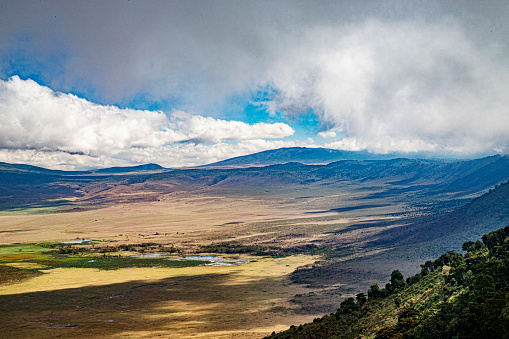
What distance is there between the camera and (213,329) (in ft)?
125

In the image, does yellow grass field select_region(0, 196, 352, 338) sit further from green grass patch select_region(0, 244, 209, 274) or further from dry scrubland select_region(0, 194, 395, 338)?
green grass patch select_region(0, 244, 209, 274)

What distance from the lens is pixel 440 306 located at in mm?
25234

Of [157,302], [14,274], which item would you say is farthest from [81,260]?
[157,302]

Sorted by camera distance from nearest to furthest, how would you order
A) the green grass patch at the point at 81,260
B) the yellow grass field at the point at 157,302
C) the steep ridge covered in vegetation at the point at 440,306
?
the steep ridge covered in vegetation at the point at 440,306
the yellow grass field at the point at 157,302
the green grass patch at the point at 81,260

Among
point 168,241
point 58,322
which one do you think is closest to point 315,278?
point 58,322

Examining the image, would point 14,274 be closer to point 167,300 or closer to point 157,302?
point 157,302

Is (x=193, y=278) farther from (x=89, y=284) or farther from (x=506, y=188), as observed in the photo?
(x=506, y=188)

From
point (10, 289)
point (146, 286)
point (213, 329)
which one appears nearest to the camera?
point (213, 329)

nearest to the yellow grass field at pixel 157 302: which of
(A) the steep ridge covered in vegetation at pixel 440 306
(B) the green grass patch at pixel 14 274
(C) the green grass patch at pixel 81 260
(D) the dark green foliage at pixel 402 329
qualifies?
(B) the green grass patch at pixel 14 274

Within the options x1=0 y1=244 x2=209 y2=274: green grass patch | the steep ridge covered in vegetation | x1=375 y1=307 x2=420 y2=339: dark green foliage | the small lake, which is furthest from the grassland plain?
x1=375 y1=307 x2=420 y2=339: dark green foliage

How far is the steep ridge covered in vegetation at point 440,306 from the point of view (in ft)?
65.5

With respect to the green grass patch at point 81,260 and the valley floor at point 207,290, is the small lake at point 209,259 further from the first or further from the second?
the valley floor at point 207,290

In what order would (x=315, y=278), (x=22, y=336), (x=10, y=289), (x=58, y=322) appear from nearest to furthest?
(x=22, y=336) < (x=58, y=322) < (x=10, y=289) < (x=315, y=278)

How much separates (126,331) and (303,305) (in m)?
23.2
